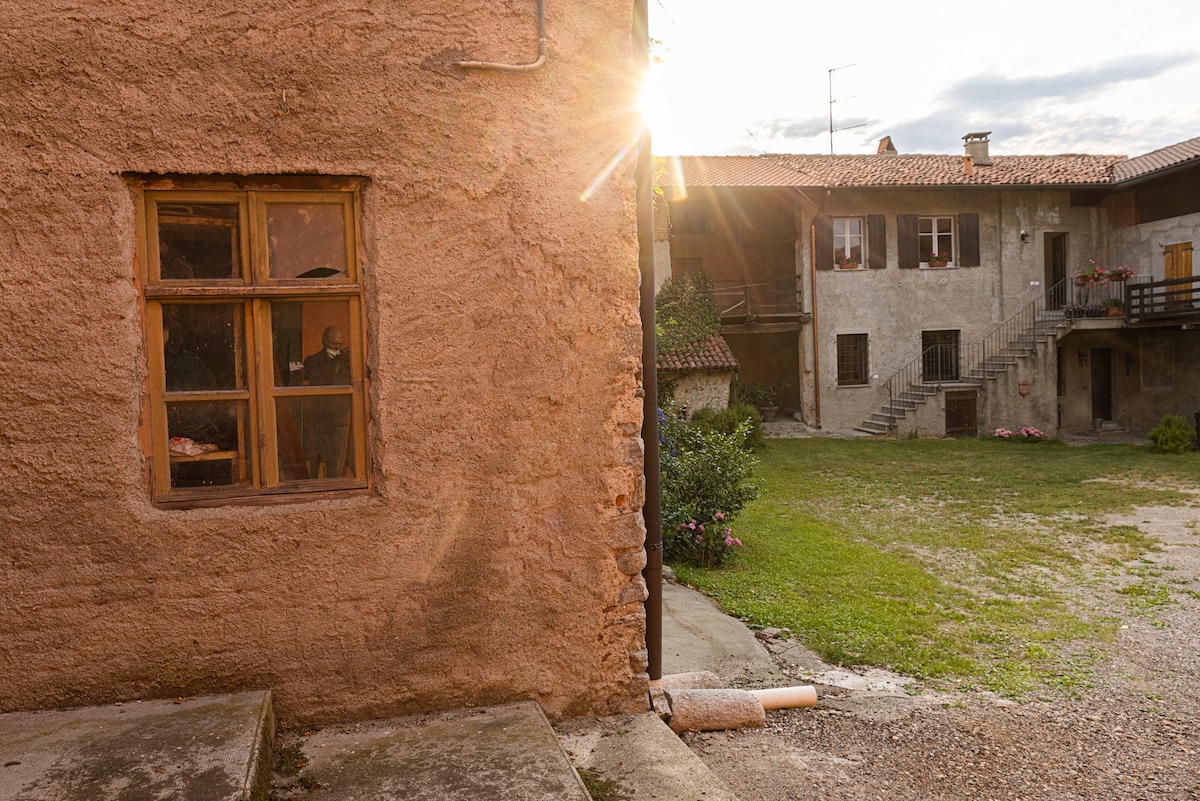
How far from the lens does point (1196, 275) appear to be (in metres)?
23.0

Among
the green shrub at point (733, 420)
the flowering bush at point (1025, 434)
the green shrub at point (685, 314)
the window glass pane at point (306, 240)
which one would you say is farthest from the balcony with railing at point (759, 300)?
the window glass pane at point (306, 240)

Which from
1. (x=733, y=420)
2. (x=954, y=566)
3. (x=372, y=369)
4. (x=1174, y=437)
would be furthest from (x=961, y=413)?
(x=372, y=369)

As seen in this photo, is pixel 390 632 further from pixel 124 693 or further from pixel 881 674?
pixel 881 674

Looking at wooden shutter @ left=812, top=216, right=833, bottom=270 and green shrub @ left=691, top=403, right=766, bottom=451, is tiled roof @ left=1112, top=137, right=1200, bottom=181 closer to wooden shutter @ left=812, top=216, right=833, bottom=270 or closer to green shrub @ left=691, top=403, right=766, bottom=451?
wooden shutter @ left=812, top=216, right=833, bottom=270

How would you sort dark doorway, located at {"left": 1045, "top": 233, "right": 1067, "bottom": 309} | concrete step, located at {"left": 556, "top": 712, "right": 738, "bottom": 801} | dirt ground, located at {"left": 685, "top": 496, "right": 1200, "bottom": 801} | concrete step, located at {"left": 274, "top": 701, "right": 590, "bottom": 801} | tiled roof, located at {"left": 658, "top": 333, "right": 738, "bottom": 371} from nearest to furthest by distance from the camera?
concrete step, located at {"left": 274, "top": 701, "right": 590, "bottom": 801} < concrete step, located at {"left": 556, "top": 712, "right": 738, "bottom": 801} < dirt ground, located at {"left": 685, "top": 496, "right": 1200, "bottom": 801} < tiled roof, located at {"left": 658, "top": 333, "right": 738, "bottom": 371} < dark doorway, located at {"left": 1045, "top": 233, "right": 1067, "bottom": 309}

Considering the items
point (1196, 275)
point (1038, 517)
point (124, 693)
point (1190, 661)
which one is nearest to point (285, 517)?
point (124, 693)

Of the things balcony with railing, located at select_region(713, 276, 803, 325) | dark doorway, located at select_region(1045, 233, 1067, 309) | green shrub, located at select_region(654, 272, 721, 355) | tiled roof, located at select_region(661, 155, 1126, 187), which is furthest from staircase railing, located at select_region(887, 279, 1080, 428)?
green shrub, located at select_region(654, 272, 721, 355)

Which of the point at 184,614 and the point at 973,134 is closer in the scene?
the point at 184,614

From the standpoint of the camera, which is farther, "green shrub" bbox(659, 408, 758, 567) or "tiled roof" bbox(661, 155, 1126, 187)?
"tiled roof" bbox(661, 155, 1126, 187)

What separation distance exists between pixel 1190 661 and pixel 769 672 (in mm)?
3190

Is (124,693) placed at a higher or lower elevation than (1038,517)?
higher

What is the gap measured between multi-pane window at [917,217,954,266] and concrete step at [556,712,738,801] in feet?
75.3

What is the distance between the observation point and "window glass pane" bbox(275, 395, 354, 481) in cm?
372

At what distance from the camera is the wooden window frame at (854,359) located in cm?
2412
